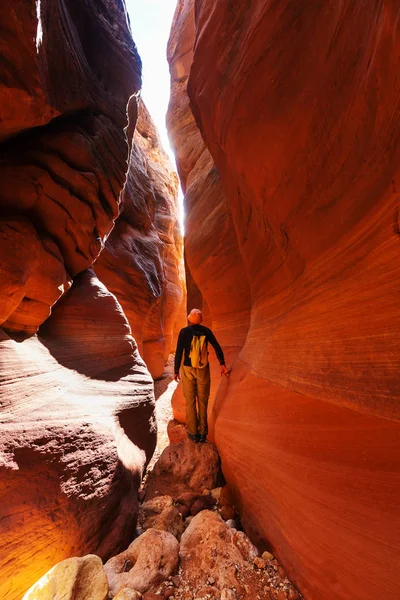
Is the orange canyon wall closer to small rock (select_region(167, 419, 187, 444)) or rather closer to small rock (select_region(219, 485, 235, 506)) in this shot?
small rock (select_region(219, 485, 235, 506))

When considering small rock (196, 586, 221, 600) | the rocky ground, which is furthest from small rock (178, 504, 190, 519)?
small rock (196, 586, 221, 600)

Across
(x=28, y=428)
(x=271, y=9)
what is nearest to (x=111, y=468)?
(x=28, y=428)

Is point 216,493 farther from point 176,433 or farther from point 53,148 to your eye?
point 53,148

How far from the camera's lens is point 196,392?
4.07 meters

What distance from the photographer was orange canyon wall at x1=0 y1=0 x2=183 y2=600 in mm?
2232

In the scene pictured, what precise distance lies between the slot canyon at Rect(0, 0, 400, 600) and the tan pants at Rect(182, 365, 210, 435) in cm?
25

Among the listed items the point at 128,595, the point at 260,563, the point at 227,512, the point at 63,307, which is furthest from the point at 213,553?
the point at 63,307

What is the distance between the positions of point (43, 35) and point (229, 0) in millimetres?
2847

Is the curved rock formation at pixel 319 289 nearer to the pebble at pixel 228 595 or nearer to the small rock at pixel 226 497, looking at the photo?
the small rock at pixel 226 497

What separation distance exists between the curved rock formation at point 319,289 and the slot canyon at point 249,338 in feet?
0.06

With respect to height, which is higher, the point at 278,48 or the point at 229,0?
the point at 229,0

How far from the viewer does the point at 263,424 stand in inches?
114

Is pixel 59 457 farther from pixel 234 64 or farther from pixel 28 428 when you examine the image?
pixel 234 64

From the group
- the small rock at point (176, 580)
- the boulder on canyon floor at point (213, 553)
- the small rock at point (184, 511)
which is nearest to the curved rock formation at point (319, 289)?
the boulder on canyon floor at point (213, 553)
